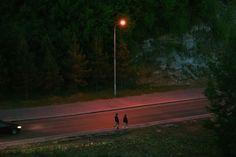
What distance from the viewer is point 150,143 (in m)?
25.3

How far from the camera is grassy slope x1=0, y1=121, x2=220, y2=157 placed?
23.1 m

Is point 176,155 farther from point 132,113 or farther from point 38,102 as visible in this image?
point 38,102

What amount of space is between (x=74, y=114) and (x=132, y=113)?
3.95 metres

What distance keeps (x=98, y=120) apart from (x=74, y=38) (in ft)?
31.7

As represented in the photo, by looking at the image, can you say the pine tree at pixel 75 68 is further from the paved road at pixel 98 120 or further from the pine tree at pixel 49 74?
the paved road at pixel 98 120

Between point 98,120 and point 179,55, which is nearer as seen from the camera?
point 98,120

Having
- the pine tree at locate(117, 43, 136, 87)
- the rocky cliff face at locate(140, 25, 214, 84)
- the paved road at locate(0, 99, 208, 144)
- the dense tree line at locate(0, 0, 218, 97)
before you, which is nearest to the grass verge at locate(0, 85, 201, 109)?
the dense tree line at locate(0, 0, 218, 97)

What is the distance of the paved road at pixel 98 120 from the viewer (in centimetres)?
2809

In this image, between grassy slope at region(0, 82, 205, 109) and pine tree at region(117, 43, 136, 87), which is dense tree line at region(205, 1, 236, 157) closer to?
grassy slope at region(0, 82, 205, 109)

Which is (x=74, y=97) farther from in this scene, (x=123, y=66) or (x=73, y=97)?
(x=123, y=66)

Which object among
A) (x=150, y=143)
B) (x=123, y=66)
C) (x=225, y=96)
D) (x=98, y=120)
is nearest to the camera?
(x=225, y=96)

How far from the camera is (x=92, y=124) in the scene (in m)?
29.7

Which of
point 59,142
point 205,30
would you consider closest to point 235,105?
point 59,142

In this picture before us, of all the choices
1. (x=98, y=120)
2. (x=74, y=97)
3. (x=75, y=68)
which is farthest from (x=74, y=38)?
(x=98, y=120)
